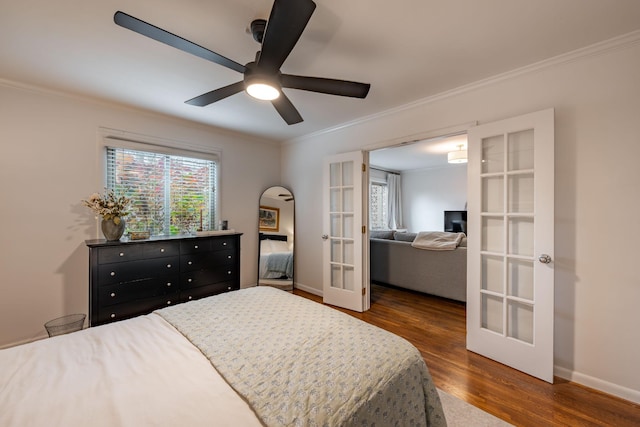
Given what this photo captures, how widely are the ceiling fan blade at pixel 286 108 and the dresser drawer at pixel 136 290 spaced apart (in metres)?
2.06

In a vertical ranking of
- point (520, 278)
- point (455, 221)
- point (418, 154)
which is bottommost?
point (520, 278)

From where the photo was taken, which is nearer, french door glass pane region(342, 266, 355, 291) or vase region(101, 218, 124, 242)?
vase region(101, 218, 124, 242)

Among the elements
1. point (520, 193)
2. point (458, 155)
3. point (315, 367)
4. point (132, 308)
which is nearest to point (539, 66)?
point (520, 193)

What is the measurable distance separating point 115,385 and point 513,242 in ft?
8.96

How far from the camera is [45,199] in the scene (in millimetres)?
2537

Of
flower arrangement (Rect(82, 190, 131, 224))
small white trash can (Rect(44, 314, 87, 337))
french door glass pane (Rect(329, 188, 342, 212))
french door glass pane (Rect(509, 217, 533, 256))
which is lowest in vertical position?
small white trash can (Rect(44, 314, 87, 337))

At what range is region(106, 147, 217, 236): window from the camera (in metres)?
3.04

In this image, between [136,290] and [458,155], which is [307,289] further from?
[458,155]

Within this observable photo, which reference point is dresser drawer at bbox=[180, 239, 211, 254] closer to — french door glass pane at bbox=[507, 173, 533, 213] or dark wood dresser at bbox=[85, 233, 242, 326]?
dark wood dresser at bbox=[85, 233, 242, 326]

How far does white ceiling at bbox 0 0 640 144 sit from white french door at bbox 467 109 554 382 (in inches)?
22.2

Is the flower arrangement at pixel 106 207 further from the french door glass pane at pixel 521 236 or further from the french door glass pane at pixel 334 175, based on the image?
the french door glass pane at pixel 521 236

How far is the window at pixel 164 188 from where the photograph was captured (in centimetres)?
304

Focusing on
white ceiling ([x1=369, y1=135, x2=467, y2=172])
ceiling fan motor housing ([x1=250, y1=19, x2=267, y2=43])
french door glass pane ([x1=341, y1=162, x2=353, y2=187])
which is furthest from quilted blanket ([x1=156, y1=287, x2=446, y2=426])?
white ceiling ([x1=369, y1=135, x2=467, y2=172])

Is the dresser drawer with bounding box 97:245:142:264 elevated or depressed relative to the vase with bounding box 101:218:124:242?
depressed
